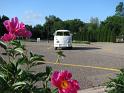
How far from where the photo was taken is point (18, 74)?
323cm

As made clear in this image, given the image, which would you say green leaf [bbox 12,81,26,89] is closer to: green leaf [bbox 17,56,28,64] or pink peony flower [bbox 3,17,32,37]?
green leaf [bbox 17,56,28,64]

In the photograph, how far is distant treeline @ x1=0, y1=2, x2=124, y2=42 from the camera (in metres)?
75.0

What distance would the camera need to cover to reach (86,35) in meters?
77.4

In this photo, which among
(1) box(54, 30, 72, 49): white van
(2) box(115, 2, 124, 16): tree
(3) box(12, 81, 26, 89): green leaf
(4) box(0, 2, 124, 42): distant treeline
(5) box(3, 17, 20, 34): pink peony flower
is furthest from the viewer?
(2) box(115, 2, 124, 16): tree

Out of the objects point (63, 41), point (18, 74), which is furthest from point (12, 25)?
point (63, 41)

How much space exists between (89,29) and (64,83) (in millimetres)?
107453

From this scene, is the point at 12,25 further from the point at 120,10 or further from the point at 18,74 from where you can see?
the point at 120,10

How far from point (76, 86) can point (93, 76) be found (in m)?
10.7

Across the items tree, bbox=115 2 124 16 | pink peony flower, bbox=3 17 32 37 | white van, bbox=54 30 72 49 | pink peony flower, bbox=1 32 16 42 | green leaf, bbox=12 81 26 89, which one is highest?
tree, bbox=115 2 124 16

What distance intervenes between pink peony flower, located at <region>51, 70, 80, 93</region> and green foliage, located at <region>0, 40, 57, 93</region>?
1.74 ft

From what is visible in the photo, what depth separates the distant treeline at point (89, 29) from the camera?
246ft

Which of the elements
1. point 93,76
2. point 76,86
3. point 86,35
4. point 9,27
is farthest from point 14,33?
point 86,35

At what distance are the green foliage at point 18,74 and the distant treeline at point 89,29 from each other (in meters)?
27.0

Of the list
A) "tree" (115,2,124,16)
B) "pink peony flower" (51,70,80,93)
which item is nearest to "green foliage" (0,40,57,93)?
"pink peony flower" (51,70,80,93)
